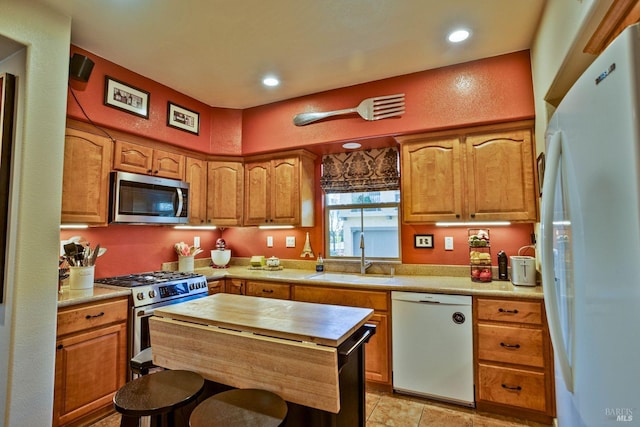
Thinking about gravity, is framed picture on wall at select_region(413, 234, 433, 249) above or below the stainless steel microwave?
below

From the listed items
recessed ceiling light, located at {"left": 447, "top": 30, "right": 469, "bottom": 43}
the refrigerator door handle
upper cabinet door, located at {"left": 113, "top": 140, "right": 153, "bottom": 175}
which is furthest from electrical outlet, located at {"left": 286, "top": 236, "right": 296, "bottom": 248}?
the refrigerator door handle

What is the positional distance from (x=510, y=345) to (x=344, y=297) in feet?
4.17

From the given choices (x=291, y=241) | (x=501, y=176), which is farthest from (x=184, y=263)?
(x=501, y=176)

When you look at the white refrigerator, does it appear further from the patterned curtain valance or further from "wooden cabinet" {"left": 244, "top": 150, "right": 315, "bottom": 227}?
"wooden cabinet" {"left": 244, "top": 150, "right": 315, "bottom": 227}

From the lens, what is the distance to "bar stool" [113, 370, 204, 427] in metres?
1.26

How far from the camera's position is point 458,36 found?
2.42m

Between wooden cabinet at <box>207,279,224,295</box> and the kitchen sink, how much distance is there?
3.10 ft

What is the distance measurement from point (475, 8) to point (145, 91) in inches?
110

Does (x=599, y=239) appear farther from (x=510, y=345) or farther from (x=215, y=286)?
(x=215, y=286)

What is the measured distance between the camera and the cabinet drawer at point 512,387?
7.29ft

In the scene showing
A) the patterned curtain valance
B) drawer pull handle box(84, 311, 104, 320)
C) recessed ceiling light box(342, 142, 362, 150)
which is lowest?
drawer pull handle box(84, 311, 104, 320)

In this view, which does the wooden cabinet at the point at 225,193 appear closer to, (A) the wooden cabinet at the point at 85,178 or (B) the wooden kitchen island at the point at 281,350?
(A) the wooden cabinet at the point at 85,178

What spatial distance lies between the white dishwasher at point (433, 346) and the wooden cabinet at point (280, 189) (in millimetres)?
1421

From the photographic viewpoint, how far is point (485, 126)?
2738 millimetres
